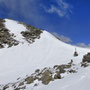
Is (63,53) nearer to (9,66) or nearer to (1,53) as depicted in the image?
(9,66)

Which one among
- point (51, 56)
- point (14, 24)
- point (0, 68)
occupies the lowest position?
point (0, 68)

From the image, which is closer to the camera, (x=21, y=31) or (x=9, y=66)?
(x=9, y=66)

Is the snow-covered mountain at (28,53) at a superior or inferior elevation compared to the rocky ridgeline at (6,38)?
inferior

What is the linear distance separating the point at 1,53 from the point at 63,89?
31.8m

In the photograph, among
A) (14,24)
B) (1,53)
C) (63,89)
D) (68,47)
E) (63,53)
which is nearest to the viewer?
(63,89)

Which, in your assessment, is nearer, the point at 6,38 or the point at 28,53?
the point at 28,53

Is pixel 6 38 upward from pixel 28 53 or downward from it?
upward

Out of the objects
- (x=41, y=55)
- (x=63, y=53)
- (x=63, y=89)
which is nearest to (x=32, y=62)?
(x=41, y=55)

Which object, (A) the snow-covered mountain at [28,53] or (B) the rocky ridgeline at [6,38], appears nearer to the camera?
(A) the snow-covered mountain at [28,53]

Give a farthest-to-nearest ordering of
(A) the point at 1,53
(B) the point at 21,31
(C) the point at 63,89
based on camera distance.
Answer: (B) the point at 21,31 < (A) the point at 1,53 < (C) the point at 63,89

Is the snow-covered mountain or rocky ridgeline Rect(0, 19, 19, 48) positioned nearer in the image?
A: the snow-covered mountain

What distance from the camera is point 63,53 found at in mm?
36812

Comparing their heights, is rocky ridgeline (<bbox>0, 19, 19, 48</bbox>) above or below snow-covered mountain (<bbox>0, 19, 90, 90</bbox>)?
above

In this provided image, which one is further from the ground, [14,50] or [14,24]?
[14,24]
